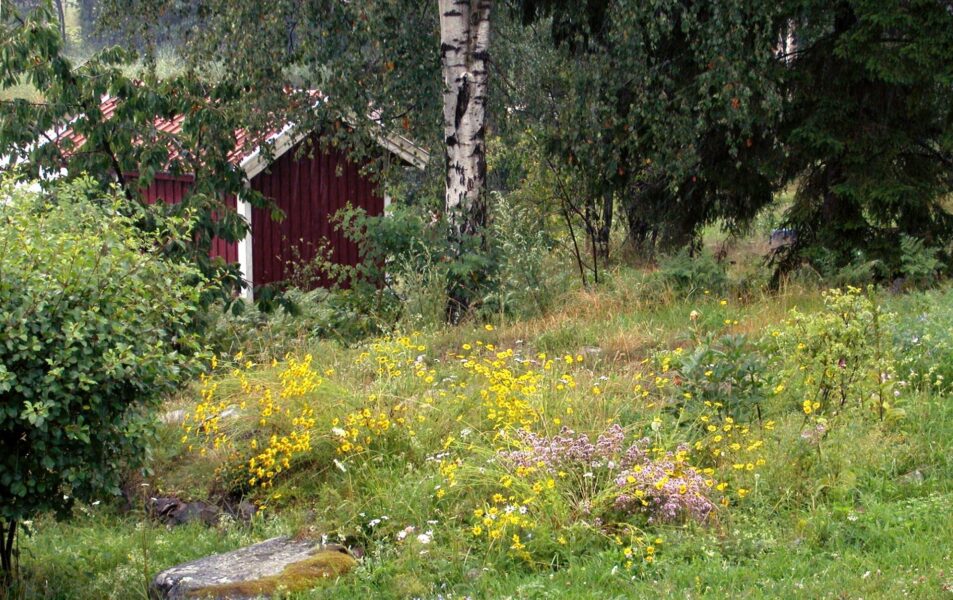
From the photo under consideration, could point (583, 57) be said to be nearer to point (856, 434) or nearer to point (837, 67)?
point (837, 67)

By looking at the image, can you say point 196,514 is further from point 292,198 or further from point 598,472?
point 292,198

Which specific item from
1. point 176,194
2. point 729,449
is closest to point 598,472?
point 729,449

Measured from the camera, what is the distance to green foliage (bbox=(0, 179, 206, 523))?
4.89 metres

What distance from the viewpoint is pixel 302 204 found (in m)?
17.5

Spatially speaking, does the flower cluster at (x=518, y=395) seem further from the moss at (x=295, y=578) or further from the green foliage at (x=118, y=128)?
the green foliage at (x=118, y=128)

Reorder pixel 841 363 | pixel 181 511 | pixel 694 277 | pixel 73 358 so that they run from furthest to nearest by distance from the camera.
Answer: pixel 694 277 < pixel 181 511 < pixel 841 363 < pixel 73 358

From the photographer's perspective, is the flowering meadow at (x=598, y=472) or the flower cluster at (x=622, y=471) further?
the flower cluster at (x=622, y=471)

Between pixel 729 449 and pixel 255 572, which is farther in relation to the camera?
pixel 729 449

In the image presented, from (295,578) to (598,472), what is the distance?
5.28 ft

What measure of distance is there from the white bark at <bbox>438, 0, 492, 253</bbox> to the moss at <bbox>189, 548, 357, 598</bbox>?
614 centimetres

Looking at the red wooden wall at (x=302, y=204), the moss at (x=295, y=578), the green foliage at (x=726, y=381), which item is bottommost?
the moss at (x=295, y=578)

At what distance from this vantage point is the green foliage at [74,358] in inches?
192

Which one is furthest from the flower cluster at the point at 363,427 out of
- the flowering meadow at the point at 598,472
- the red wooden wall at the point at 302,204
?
the red wooden wall at the point at 302,204

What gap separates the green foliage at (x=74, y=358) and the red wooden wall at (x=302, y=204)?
11560 mm
